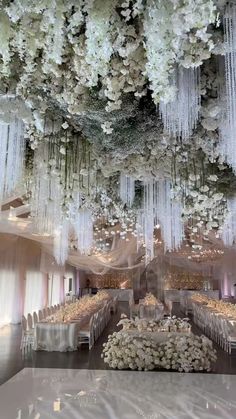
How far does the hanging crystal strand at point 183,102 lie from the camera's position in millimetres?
3129

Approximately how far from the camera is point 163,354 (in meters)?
6.72

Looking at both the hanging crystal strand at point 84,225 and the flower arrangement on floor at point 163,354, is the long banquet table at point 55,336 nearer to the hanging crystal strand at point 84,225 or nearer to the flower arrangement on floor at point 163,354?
the hanging crystal strand at point 84,225

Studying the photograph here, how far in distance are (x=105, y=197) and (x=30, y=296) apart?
9.82 m

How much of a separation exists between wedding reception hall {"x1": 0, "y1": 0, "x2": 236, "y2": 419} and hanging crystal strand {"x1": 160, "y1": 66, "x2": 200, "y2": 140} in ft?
0.04

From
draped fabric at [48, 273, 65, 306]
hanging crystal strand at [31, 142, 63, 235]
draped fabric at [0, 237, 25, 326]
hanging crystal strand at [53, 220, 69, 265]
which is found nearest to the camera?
hanging crystal strand at [31, 142, 63, 235]

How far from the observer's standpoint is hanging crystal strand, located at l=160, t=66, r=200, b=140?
3.13m

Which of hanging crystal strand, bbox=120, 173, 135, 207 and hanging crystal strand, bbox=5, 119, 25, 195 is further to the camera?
hanging crystal strand, bbox=120, 173, 135, 207

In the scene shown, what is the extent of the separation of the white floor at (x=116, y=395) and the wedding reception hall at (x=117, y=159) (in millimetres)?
25

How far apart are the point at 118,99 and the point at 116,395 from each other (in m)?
3.71

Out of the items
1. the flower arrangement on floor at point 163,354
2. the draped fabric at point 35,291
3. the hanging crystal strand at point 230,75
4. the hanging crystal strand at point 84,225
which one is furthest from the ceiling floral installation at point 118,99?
the draped fabric at point 35,291

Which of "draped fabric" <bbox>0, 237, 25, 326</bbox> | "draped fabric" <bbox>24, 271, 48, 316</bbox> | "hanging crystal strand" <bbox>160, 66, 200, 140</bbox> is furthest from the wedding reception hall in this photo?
"draped fabric" <bbox>24, 271, 48, 316</bbox>

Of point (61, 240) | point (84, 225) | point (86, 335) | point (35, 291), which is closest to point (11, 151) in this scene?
point (84, 225)

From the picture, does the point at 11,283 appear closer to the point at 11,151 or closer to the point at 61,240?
the point at 61,240

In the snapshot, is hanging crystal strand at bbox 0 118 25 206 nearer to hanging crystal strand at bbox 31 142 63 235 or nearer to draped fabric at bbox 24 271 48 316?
hanging crystal strand at bbox 31 142 63 235
